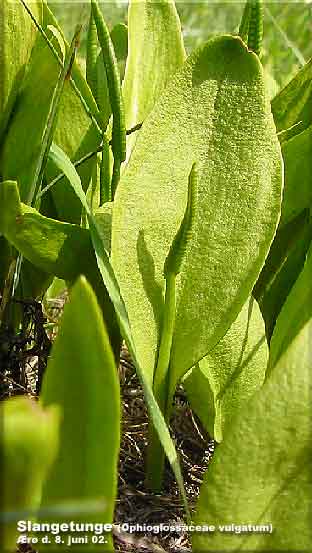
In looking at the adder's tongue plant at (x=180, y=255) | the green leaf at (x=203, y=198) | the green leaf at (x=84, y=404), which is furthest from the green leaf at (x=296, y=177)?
the green leaf at (x=84, y=404)

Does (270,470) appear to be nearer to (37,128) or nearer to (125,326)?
(125,326)

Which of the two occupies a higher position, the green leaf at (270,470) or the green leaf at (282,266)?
the green leaf at (282,266)

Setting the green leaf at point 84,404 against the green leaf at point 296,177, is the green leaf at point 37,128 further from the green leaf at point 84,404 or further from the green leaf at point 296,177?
the green leaf at point 84,404

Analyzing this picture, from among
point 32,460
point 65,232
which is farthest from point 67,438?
point 65,232

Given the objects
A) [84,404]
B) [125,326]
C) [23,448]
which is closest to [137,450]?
[125,326]

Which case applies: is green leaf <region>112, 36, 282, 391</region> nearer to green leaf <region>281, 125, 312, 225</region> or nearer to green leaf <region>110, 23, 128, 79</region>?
green leaf <region>281, 125, 312, 225</region>
